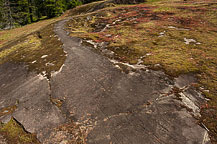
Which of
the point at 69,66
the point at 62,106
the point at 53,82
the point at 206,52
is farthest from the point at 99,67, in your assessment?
the point at 206,52

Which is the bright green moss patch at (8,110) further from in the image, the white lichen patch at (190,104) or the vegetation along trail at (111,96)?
the white lichen patch at (190,104)

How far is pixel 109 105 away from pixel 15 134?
14.3 ft

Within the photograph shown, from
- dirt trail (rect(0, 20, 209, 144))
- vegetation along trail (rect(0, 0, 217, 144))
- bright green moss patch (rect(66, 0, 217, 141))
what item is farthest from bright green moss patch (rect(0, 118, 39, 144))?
bright green moss patch (rect(66, 0, 217, 141))

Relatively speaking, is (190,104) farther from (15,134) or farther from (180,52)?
(15,134)

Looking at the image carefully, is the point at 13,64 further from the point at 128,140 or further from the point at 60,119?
the point at 128,140

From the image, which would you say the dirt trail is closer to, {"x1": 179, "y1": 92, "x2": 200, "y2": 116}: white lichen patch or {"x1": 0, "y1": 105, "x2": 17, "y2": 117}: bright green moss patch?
{"x1": 179, "y1": 92, "x2": 200, "y2": 116}: white lichen patch

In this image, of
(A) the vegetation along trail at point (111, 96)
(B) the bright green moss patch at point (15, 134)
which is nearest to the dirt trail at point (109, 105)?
(A) the vegetation along trail at point (111, 96)

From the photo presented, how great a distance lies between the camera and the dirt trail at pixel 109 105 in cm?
496

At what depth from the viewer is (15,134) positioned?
539 cm

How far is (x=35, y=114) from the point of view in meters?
6.29

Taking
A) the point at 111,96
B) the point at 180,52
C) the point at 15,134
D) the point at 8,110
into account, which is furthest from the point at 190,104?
the point at 8,110

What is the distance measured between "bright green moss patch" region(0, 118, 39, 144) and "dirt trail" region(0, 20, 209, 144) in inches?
8.8

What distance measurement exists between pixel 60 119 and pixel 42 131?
33.2 inches

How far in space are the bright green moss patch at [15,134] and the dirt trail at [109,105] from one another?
22 cm
